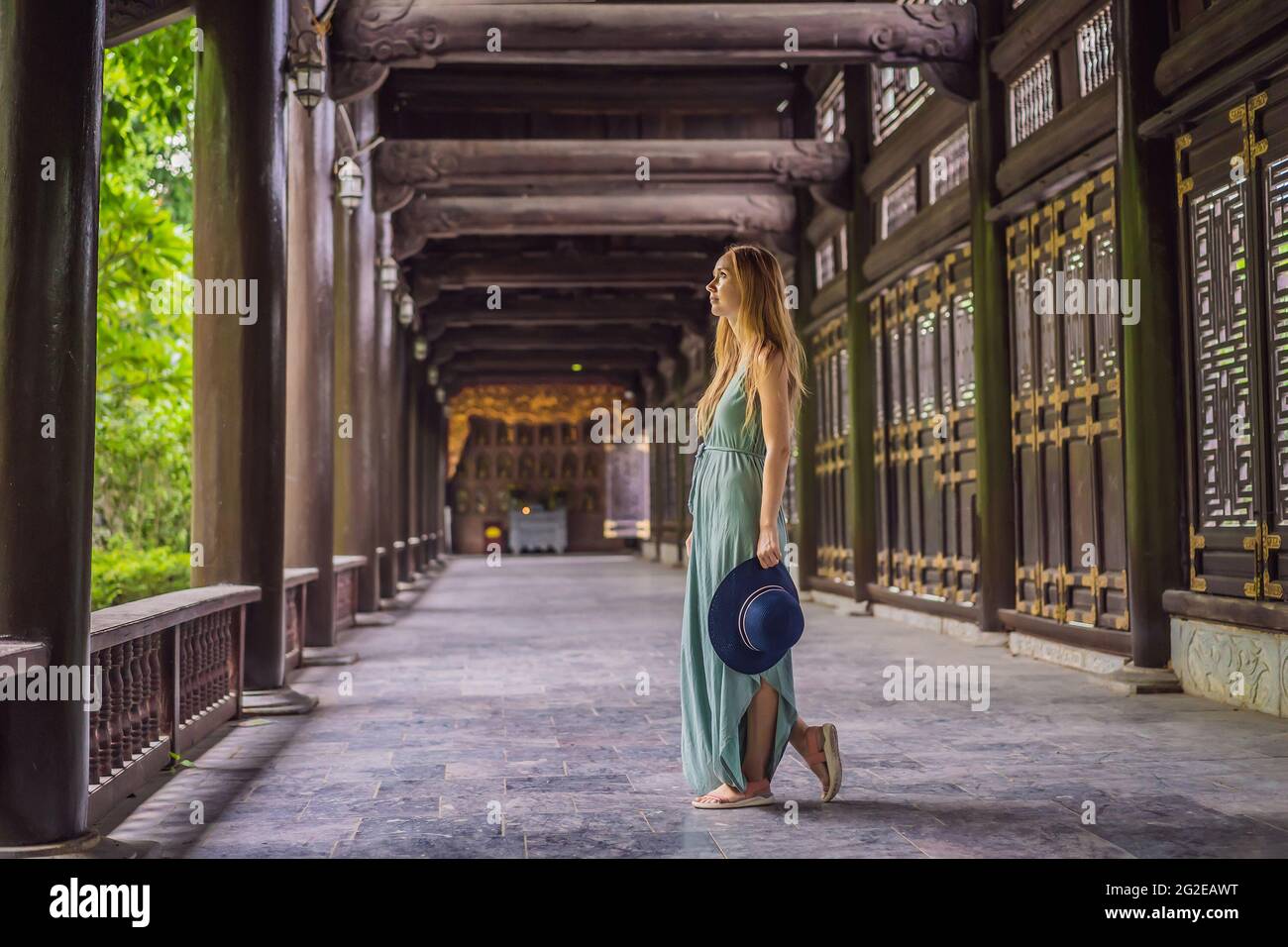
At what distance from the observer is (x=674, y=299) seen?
2092 centimetres

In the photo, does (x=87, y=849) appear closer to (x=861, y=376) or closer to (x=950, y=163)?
(x=950, y=163)

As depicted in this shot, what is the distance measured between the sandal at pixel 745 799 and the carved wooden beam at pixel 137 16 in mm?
4477

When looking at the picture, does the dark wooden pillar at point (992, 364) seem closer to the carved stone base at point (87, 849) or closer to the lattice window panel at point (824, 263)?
the lattice window panel at point (824, 263)

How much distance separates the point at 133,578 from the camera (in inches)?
372

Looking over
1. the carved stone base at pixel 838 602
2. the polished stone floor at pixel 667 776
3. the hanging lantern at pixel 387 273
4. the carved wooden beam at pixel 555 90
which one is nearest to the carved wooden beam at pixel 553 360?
the carved stone base at pixel 838 602

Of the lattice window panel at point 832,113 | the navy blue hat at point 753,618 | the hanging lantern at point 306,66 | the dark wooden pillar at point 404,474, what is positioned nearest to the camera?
the navy blue hat at point 753,618

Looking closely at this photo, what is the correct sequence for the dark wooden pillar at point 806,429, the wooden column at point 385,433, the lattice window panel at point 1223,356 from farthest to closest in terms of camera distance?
the dark wooden pillar at point 806,429, the wooden column at point 385,433, the lattice window panel at point 1223,356

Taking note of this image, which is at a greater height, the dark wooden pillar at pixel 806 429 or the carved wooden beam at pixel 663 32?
the carved wooden beam at pixel 663 32

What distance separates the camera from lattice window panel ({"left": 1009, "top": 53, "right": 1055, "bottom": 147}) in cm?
866

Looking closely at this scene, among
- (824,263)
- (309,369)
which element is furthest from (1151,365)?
(824,263)

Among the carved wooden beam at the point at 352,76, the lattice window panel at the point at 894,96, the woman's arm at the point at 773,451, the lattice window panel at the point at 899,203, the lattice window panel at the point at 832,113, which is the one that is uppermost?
the lattice window panel at the point at 832,113

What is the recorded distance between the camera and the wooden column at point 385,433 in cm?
1378

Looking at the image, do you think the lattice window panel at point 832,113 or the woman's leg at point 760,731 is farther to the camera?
the lattice window panel at point 832,113

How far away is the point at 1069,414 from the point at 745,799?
5.08 meters
